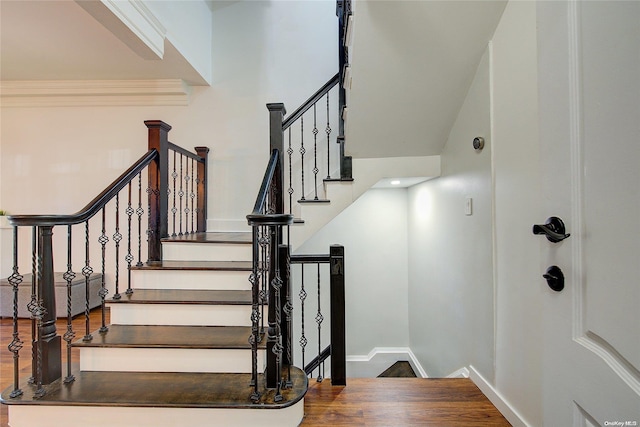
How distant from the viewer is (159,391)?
1.60m

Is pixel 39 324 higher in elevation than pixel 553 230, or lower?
Result: lower

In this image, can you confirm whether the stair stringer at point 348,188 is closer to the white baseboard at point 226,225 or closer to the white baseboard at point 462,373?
the white baseboard at point 226,225

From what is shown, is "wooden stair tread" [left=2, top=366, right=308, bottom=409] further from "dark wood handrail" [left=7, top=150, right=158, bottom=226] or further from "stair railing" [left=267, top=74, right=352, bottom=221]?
"stair railing" [left=267, top=74, right=352, bottom=221]

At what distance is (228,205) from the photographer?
3.57 metres

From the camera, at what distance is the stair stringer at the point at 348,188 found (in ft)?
9.05

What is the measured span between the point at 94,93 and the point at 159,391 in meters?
3.40

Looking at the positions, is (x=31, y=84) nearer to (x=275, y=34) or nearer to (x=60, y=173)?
(x=60, y=173)

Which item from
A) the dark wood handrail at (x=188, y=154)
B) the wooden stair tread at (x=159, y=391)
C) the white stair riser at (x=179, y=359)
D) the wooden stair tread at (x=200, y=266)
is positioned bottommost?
the wooden stair tread at (x=159, y=391)

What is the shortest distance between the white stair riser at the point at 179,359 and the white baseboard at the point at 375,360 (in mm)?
2234

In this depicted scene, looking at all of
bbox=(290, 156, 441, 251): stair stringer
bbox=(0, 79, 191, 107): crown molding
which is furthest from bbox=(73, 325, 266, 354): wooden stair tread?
bbox=(0, 79, 191, 107): crown molding

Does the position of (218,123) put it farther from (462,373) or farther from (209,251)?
(462,373)

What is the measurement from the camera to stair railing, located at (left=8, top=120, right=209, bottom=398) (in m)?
1.59

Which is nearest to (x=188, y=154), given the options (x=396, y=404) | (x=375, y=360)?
(x=396, y=404)

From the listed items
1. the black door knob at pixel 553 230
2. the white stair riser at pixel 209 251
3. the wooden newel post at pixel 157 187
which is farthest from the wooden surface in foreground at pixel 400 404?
the wooden newel post at pixel 157 187
